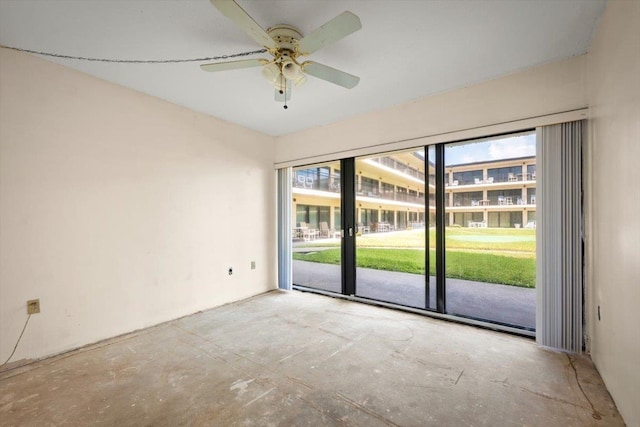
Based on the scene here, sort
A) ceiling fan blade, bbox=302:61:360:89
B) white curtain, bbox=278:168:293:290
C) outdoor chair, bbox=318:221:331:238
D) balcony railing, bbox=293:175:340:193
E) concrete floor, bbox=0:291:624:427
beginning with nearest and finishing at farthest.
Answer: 1. concrete floor, bbox=0:291:624:427
2. ceiling fan blade, bbox=302:61:360:89
3. white curtain, bbox=278:168:293:290
4. balcony railing, bbox=293:175:340:193
5. outdoor chair, bbox=318:221:331:238

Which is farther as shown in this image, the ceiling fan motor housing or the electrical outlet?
the electrical outlet

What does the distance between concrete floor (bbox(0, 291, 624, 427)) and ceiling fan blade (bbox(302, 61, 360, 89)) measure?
2300 millimetres

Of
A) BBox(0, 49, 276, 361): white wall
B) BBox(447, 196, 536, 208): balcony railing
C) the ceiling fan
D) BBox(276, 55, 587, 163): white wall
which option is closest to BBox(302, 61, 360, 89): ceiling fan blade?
the ceiling fan

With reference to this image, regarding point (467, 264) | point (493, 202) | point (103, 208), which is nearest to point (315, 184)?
point (467, 264)

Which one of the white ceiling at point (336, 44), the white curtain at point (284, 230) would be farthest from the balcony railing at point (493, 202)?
the white curtain at point (284, 230)

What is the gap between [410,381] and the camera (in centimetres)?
198

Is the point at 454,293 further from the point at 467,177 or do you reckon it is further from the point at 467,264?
the point at 467,177

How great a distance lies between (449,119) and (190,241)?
11.2ft

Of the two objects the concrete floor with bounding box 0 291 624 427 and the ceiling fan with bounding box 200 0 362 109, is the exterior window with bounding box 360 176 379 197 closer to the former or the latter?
the concrete floor with bounding box 0 291 624 427

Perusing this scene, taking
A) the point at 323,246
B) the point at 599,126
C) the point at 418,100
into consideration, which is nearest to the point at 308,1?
the point at 418,100

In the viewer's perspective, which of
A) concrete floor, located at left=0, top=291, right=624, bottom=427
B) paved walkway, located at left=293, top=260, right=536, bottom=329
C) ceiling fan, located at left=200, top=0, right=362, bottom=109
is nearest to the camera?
ceiling fan, located at left=200, top=0, right=362, bottom=109

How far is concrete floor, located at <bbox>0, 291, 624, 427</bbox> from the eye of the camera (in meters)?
1.65

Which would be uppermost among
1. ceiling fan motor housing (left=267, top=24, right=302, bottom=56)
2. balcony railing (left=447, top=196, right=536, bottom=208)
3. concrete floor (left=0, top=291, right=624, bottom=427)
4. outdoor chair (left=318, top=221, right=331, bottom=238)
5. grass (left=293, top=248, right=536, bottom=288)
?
ceiling fan motor housing (left=267, top=24, right=302, bottom=56)

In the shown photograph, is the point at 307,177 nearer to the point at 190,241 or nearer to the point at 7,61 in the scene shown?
the point at 190,241
